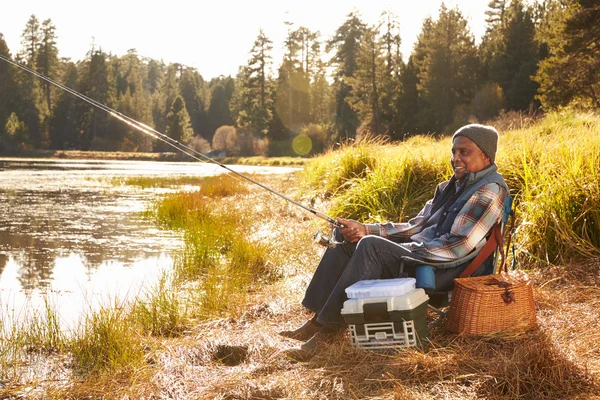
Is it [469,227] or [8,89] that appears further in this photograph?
[8,89]

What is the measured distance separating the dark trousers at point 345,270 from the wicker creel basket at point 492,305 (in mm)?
345

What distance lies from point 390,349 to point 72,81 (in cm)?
6567

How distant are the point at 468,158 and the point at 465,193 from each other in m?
0.22

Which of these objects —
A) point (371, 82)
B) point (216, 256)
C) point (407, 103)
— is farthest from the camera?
point (371, 82)

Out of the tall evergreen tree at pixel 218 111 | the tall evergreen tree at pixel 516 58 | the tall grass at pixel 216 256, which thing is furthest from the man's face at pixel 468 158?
the tall evergreen tree at pixel 218 111

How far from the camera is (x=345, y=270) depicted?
364 centimetres

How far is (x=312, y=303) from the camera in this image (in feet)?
13.0

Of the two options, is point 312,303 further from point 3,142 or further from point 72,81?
point 72,81

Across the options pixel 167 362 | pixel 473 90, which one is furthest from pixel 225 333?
pixel 473 90

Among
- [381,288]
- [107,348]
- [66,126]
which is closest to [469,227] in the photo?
[381,288]

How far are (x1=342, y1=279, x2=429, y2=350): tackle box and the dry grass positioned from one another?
89 millimetres

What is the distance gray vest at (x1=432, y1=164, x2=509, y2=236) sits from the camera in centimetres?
372

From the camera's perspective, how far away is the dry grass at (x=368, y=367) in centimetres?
300

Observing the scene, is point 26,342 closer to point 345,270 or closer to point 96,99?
point 345,270
